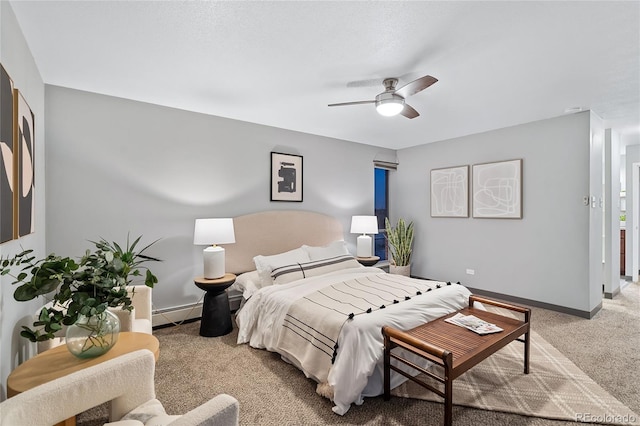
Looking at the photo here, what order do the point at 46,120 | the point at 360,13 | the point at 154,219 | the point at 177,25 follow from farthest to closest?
1. the point at 154,219
2. the point at 46,120
3. the point at 177,25
4. the point at 360,13

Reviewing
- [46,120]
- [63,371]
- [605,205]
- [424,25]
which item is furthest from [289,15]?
[605,205]

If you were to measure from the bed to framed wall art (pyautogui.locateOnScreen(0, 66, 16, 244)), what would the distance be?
1.92 meters

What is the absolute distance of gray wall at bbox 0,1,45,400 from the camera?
1531mm

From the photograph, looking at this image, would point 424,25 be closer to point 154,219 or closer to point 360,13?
point 360,13

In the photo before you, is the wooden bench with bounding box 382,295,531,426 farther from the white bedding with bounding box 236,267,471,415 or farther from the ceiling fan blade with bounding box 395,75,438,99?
the ceiling fan blade with bounding box 395,75,438,99

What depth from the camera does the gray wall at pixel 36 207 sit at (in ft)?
5.02

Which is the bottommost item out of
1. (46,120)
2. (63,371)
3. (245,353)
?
(245,353)

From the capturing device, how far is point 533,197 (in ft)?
13.6

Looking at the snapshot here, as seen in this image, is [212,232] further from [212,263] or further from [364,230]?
[364,230]

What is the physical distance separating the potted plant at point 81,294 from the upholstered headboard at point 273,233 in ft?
7.02

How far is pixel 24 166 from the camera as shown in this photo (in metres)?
1.86

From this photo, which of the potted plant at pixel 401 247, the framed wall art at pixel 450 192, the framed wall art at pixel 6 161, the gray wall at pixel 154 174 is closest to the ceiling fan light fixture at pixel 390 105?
the gray wall at pixel 154 174

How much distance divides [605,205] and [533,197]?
3.96ft

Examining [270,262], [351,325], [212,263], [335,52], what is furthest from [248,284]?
[335,52]
